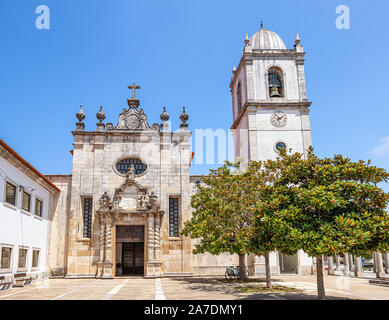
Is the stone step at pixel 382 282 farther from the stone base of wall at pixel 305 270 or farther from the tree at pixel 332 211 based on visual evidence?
the tree at pixel 332 211

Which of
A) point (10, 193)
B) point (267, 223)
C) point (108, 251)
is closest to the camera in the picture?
point (267, 223)

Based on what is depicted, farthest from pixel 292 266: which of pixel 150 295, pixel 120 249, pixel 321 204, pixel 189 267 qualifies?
pixel 321 204

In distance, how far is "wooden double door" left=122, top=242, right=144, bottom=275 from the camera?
26969 millimetres

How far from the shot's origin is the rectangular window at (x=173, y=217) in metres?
26.3

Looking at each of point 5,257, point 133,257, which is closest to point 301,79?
point 133,257

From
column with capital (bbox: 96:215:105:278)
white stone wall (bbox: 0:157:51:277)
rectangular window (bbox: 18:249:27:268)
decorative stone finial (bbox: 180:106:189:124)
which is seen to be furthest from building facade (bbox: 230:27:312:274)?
rectangular window (bbox: 18:249:27:268)

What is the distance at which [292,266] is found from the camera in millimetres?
27672

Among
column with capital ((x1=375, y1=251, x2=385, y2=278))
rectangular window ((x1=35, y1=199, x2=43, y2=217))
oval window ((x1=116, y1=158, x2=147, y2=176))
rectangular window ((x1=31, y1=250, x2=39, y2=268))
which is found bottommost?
column with capital ((x1=375, y1=251, x2=385, y2=278))

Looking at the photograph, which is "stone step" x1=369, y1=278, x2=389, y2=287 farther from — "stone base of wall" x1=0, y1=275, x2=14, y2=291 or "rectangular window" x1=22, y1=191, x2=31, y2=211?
"rectangular window" x1=22, y1=191, x2=31, y2=211

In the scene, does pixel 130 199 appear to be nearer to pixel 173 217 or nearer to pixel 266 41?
pixel 173 217

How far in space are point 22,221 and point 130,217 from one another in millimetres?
7226

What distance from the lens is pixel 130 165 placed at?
27.4 metres

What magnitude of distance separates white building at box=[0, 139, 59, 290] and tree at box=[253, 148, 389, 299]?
1262 centimetres

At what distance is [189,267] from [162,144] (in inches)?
363
